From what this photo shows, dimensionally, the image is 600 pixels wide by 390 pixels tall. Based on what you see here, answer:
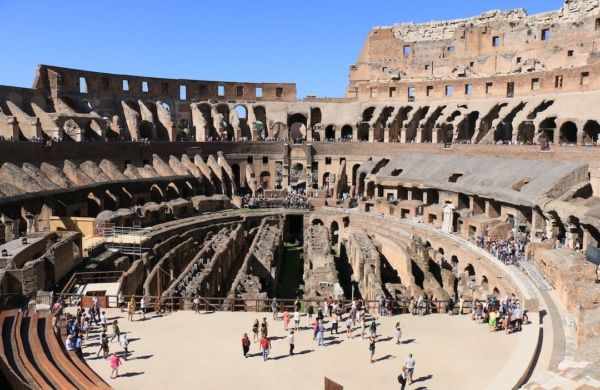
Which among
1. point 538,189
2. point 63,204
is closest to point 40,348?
point 63,204

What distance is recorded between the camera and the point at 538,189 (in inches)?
1049

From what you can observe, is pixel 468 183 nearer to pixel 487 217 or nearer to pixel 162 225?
pixel 487 217

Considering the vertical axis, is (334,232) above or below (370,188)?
below

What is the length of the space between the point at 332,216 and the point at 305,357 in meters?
23.7

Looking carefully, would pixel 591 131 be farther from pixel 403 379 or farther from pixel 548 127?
pixel 403 379

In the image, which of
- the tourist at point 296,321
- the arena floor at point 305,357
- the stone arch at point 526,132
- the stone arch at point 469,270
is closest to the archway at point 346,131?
the stone arch at point 526,132

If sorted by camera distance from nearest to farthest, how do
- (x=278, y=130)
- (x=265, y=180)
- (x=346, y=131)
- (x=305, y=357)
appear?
(x=305, y=357) → (x=265, y=180) → (x=278, y=130) → (x=346, y=131)

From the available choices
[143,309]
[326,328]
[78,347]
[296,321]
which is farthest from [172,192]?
[78,347]

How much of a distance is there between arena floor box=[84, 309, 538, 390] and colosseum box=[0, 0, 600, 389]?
0.08m

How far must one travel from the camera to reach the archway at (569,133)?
35.8 m

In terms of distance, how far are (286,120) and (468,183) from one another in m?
23.9

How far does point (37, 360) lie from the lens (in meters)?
12.6

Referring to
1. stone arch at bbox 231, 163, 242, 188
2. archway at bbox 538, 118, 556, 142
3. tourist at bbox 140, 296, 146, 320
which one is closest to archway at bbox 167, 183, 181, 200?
stone arch at bbox 231, 163, 242, 188

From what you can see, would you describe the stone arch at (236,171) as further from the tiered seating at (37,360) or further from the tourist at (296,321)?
the tiered seating at (37,360)
